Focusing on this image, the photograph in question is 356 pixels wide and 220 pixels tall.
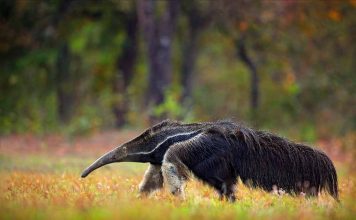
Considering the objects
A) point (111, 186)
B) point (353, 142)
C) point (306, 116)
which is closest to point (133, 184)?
point (111, 186)

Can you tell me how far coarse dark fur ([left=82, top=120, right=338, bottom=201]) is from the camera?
914 centimetres

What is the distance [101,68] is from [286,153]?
23.3 meters

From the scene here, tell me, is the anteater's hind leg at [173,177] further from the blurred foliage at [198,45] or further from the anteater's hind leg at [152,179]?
the blurred foliage at [198,45]

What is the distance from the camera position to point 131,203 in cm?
761

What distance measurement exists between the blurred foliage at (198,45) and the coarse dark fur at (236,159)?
44.2 feet

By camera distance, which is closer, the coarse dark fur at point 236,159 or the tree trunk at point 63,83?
the coarse dark fur at point 236,159

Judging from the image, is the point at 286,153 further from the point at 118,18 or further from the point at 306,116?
the point at 118,18

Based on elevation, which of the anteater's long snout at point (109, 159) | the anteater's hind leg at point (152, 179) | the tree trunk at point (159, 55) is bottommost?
the anteater's hind leg at point (152, 179)

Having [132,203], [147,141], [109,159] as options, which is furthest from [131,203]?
[109,159]

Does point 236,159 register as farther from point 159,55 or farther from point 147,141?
point 159,55

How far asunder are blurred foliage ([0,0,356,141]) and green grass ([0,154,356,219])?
41.6 feet

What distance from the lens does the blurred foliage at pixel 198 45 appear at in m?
25.4

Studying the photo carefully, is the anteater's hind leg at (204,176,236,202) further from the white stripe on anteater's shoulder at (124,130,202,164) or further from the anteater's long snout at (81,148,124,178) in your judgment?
the anteater's long snout at (81,148,124,178)

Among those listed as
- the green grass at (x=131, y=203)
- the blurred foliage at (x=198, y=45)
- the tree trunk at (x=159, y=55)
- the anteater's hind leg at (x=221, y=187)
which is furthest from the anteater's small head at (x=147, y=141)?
the tree trunk at (x=159, y=55)
